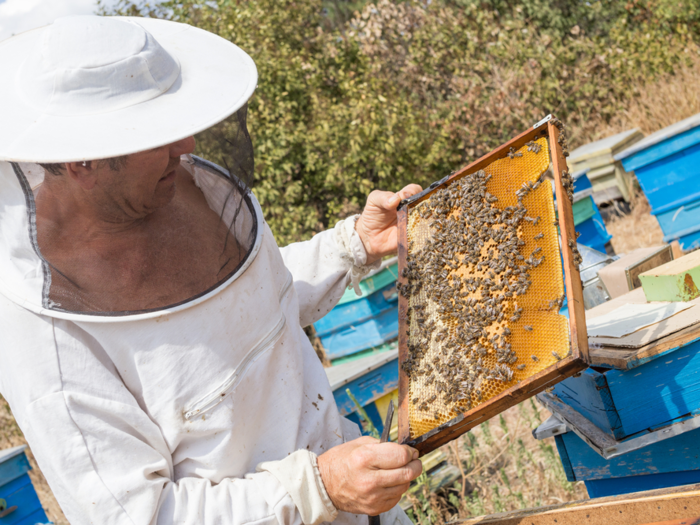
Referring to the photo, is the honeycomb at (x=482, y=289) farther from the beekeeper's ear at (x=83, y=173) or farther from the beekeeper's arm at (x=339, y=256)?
the beekeeper's ear at (x=83, y=173)

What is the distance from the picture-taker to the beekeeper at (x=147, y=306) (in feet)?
4.88

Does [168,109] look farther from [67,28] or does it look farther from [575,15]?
[575,15]

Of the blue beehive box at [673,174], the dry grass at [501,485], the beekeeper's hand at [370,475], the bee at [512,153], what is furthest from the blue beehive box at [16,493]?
the blue beehive box at [673,174]

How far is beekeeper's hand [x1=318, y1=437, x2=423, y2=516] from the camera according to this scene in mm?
1688

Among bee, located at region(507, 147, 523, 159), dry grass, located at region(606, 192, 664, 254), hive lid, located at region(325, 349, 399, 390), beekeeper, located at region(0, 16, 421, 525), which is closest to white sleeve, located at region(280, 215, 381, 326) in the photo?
beekeeper, located at region(0, 16, 421, 525)

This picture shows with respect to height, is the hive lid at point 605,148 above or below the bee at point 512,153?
below

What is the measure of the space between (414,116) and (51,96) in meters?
7.24

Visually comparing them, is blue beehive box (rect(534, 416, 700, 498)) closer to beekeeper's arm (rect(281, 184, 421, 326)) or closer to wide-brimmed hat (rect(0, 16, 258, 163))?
beekeeper's arm (rect(281, 184, 421, 326))

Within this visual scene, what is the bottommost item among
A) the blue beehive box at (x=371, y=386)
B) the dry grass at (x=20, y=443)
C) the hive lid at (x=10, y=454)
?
the dry grass at (x=20, y=443)

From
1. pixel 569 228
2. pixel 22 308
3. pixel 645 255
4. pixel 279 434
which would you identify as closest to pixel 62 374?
pixel 22 308

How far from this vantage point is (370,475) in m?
1.68

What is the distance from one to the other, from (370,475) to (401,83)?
11.6 m

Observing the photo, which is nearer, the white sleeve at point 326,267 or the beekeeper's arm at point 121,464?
the beekeeper's arm at point 121,464

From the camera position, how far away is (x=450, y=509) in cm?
420
